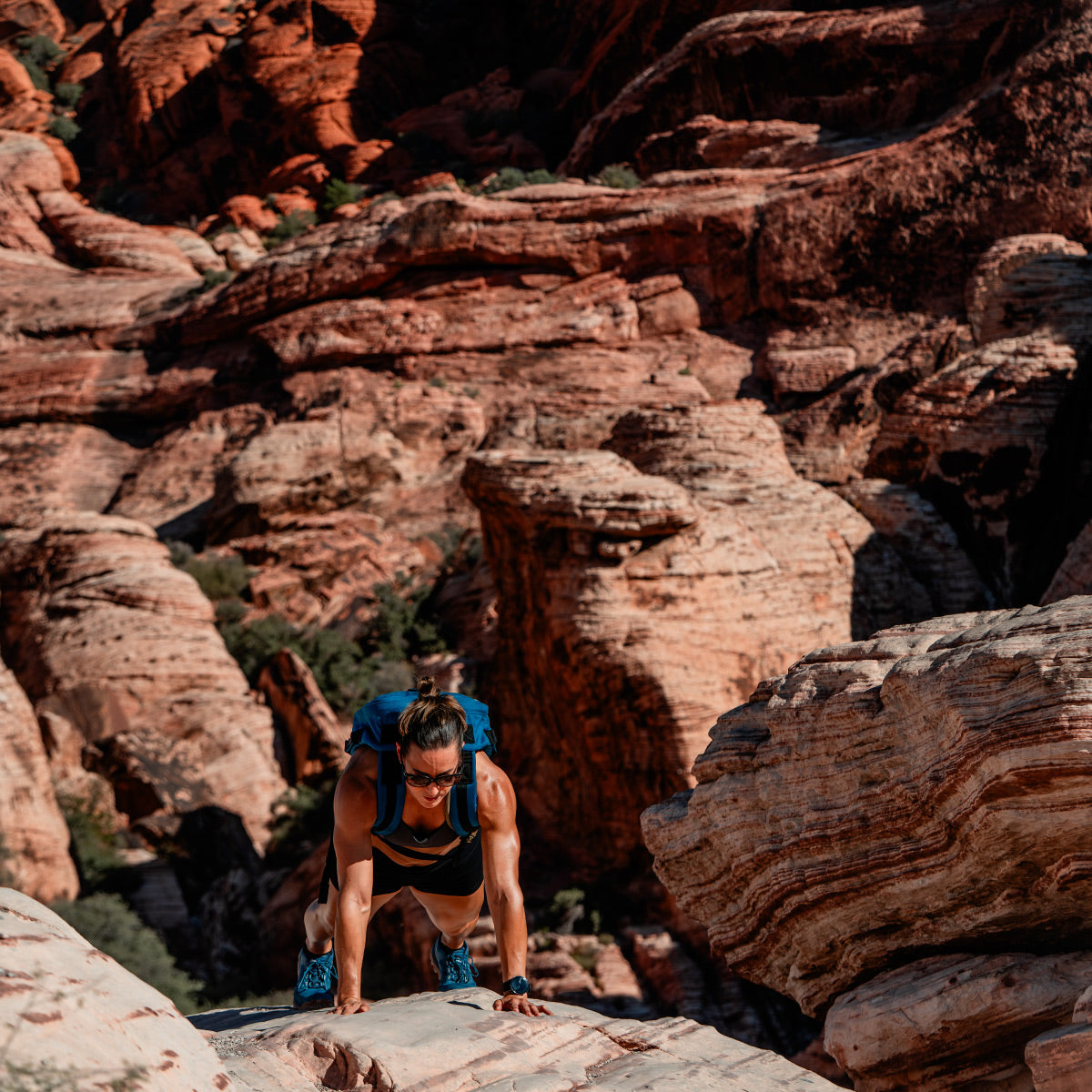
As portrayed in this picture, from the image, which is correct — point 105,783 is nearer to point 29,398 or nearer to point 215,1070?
point 215,1070

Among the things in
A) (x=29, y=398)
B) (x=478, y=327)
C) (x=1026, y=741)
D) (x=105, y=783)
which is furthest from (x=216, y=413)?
(x=1026, y=741)

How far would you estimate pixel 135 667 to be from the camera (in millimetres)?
16031

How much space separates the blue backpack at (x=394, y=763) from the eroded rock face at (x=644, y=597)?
21.4ft

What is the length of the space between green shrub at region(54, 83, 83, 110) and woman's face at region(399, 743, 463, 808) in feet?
158

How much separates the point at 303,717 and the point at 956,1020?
12.8 meters

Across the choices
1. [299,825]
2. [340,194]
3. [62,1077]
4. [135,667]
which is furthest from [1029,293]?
[340,194]

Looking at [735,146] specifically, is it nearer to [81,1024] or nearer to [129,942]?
[129,942]

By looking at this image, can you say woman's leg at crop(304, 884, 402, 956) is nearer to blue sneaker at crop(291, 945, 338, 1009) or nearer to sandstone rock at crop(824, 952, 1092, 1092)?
blue sneaker at crop(291, 945, 338, 1009)

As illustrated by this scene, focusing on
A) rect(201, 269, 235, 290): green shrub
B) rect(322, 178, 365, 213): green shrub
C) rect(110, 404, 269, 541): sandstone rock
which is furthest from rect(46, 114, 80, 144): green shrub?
rect(110, 404, 269, 541): sandstone rock

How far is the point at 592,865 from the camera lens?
38.3 feet

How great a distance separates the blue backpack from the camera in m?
4.07

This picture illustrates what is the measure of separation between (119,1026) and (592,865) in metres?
9.27

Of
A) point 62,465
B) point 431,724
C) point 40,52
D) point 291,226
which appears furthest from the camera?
point 40,52

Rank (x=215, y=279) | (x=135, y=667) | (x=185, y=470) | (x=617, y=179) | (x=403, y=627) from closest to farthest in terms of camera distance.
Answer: (x=135, y=667) → (x=403, y=627) → (x=185, y=470) → (x=617, y=179) → (x=215, y=279)
